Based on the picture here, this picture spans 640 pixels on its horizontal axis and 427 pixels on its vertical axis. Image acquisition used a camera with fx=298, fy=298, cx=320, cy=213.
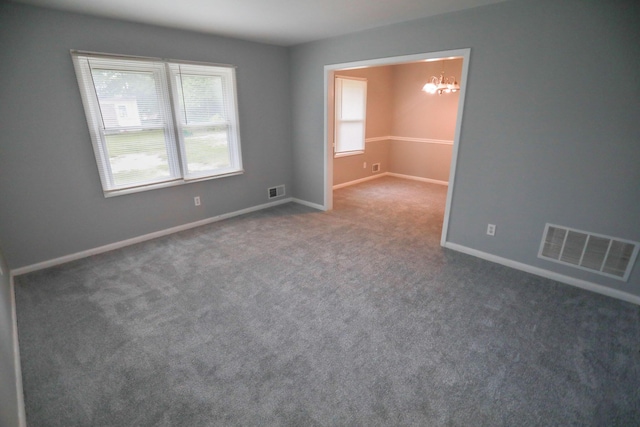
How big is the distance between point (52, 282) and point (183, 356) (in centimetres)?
188

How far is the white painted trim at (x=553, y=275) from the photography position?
257cm

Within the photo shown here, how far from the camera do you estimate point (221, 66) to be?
397 cm

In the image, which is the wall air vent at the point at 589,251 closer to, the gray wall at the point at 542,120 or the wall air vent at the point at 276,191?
the gray wall at the point at 542,120

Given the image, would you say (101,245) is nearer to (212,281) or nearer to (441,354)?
(212,281)

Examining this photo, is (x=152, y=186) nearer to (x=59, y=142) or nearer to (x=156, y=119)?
(x=156, y=119)

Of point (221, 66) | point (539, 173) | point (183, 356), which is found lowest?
point (183, 356)

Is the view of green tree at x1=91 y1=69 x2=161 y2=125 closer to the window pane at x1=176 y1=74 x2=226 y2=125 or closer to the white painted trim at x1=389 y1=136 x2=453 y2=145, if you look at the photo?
the window pane at x1=176 y1=74 x2=226 y2=125

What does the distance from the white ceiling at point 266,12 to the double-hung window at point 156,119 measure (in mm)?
433

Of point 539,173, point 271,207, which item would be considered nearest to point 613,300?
point 539,173

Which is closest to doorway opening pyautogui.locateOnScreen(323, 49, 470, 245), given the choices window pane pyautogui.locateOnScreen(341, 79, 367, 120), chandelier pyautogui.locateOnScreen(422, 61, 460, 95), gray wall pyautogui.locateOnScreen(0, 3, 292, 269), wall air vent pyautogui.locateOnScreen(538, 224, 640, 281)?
window pane pyautogui.locateOnScreen(341, 79, 367, 120)

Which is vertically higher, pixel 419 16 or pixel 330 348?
pixel 419 16

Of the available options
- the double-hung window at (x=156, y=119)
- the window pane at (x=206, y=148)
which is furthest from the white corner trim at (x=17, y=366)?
the window pane at (x=206, y=148)

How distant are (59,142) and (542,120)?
464 cm

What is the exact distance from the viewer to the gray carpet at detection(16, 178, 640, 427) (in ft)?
5.41
